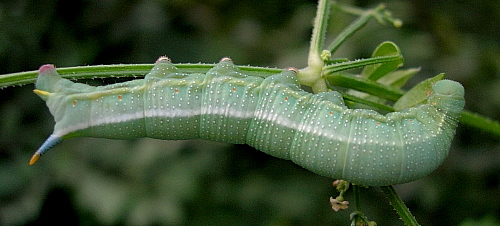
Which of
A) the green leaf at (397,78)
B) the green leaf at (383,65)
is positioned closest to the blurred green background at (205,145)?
the green leaf at (397,78)

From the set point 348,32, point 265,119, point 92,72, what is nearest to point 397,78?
point 348,32

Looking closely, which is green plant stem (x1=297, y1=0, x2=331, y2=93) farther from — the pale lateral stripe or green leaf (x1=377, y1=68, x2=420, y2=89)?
green leaf (x1=377, y1=68, x2=420, y2=89)

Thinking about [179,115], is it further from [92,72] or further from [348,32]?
[348,32]

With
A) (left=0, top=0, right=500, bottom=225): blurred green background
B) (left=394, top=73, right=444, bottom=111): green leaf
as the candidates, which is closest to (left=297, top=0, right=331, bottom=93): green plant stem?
(left=394, top=73, right=444, bottom=111): green leaf

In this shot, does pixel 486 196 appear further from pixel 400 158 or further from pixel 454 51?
pixel 400 158

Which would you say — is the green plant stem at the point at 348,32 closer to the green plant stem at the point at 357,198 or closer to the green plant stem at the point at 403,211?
the green plant stem at the point at 357,198

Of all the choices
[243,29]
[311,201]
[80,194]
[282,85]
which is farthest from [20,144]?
[282,85]
